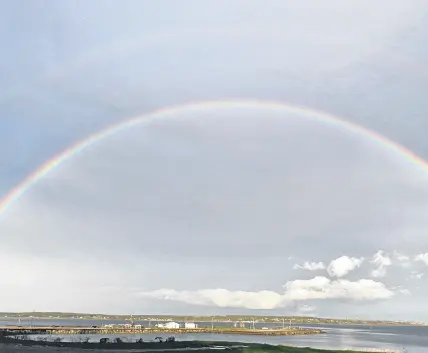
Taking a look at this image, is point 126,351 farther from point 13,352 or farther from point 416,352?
point 416,352

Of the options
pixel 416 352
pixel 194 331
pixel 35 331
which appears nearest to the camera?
pixel 416 352

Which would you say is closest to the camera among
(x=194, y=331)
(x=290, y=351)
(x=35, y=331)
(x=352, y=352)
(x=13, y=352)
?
(x=13, y=352)

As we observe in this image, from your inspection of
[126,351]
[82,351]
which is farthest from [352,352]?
[82,351]

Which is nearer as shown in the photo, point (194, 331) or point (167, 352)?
point (167, 352)

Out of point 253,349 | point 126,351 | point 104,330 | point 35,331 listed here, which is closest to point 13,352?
point 126,351

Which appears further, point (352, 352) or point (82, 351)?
point (352, 352)

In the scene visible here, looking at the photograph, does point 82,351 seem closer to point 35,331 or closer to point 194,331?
point 35,331

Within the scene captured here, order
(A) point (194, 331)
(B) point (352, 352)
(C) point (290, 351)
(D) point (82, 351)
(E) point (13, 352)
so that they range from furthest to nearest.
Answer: (A) point (194, 331) < (B) point (352, 352) < (C) point (290, 351) < (D) point (82, 351) < (E) point (13, 352)

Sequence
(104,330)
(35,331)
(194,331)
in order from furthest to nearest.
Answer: (194,331) → (104,330) → (35,331)
